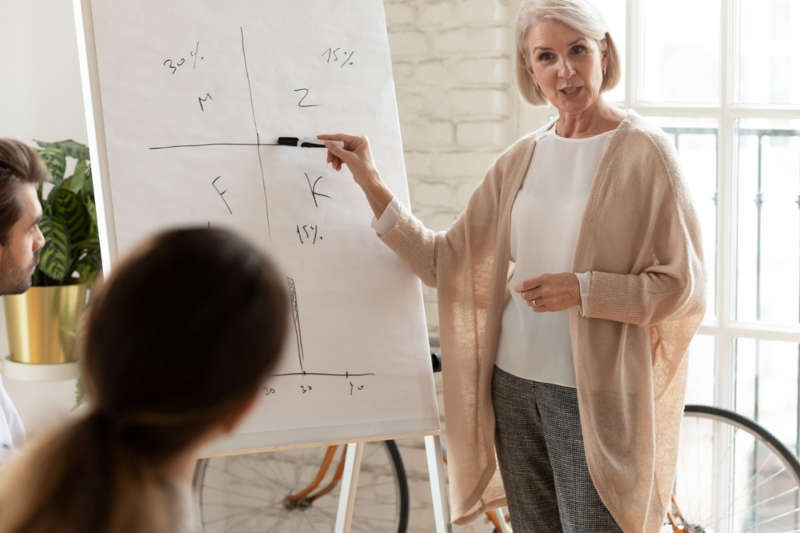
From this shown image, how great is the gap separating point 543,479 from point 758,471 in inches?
39.1

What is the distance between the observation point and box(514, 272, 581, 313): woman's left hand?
1693mm

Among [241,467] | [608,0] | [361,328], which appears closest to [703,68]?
[608,0]

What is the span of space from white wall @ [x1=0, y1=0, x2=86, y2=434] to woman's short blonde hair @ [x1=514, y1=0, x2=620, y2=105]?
1478mm

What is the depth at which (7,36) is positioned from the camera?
270cm

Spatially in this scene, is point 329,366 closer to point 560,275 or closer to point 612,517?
point 560,275

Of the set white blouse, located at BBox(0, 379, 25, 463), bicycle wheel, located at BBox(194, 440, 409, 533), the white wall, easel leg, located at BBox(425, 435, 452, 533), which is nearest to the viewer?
white blouse, located at BBox(0, 379, 25, 463)

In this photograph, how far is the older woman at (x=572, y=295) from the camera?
5.63 feet

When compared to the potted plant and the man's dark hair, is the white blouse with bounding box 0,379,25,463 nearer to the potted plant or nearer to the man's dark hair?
the man's dark hair

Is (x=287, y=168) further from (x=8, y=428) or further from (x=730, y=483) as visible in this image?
(x=730, y=483)

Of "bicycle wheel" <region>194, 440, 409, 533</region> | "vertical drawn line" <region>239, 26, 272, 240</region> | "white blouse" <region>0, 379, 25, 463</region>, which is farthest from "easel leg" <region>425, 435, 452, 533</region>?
"white blouse" <region>0, 379, 25, 463</region>

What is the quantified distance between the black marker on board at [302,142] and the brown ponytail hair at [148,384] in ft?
3.51

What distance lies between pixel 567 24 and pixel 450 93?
2.90ft

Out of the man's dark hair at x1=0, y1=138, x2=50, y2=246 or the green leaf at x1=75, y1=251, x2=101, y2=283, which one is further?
the green leaf at x1=75, y1=251, x2=101, y2=283

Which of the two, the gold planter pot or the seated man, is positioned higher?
the seated man
